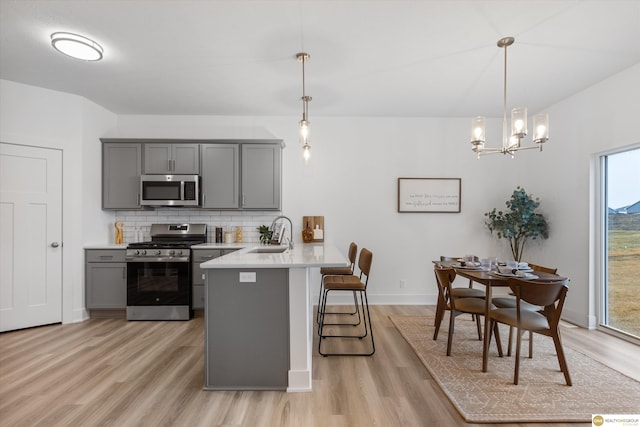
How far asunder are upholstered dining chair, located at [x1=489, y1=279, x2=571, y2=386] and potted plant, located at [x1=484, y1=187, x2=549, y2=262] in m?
1.96

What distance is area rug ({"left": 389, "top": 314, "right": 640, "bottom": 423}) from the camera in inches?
77.8

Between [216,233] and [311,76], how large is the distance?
97.2 inches

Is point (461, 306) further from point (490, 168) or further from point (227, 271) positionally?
point (490, 168)

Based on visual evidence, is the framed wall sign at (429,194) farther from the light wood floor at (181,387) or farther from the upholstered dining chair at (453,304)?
the light wood floor at (181,387)

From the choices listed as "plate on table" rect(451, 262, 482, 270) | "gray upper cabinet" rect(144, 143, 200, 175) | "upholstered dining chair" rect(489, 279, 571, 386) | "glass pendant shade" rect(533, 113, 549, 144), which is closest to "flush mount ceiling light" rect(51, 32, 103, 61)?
"gray upper cabinet" rect(144, 143, 200, 175)

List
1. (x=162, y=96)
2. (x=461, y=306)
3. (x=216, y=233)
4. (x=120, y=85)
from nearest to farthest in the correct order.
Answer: (x=461, y=306)
(x=120, y=85)
(x=162, y=96)
(x=216, y=233)

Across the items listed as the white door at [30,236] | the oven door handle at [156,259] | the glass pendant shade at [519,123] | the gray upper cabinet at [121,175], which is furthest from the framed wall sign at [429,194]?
the white door at [30,236]

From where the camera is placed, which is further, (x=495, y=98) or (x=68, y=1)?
(x=495, y=98)

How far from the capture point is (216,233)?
4418 millimetres

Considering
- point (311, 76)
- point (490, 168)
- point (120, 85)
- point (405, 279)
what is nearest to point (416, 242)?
point (405, 279)

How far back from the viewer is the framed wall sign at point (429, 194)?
4555mm

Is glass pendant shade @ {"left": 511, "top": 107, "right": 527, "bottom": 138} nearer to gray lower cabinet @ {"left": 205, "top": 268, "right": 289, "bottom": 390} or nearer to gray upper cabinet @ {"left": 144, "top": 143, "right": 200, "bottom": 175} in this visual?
gray lower cabinet @ {"left": 205, "top": 268, "right": 289, "bottom": 390}

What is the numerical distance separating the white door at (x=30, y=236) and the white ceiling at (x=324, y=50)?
0.91 meters

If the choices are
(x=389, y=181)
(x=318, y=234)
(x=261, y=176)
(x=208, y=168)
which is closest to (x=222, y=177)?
(x=208, y=168)
